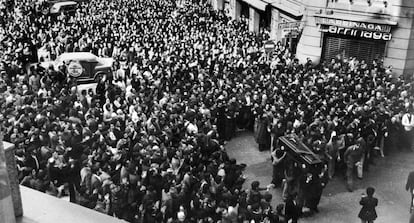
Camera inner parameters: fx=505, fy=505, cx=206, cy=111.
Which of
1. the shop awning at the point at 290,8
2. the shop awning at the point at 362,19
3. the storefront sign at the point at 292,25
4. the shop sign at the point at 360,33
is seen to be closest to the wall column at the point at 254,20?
A: the shop awning at the point at 290,8

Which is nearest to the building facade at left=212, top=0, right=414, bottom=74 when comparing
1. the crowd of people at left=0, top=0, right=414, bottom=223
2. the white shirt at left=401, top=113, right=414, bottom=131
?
the crowd of people at left=0, top=0, right=414, bottom=223

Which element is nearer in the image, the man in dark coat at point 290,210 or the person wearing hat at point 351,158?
the man in dark coat at point 290,210

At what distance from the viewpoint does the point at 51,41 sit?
25391 mm

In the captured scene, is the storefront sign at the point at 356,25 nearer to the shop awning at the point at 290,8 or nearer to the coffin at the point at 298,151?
the shop awning at the point at 290,8

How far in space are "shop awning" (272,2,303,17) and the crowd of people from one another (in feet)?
6.25

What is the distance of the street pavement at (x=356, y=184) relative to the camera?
11703 mm

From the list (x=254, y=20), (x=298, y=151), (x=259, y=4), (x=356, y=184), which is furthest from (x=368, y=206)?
(x=254, y=20)

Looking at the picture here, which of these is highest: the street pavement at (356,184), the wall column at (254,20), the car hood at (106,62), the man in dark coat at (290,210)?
the wall column at (254,20)

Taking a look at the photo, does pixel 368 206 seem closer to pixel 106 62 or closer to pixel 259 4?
pixel 106 62

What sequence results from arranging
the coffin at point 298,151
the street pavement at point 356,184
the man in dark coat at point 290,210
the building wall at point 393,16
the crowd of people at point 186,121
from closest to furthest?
the crowd of people at point 186,121
the man in dark coat at point 290,210
the coffin at point 298,151
the street pavement at point 356,184
the building wall at point 393,16

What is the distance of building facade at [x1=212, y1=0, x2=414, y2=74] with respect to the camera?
2148cm

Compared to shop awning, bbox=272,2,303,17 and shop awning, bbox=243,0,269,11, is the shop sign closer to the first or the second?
shop awning, bbox=272,2,303,17

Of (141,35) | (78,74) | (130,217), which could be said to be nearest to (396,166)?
(130,217)

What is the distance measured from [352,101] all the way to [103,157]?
27.4ft
